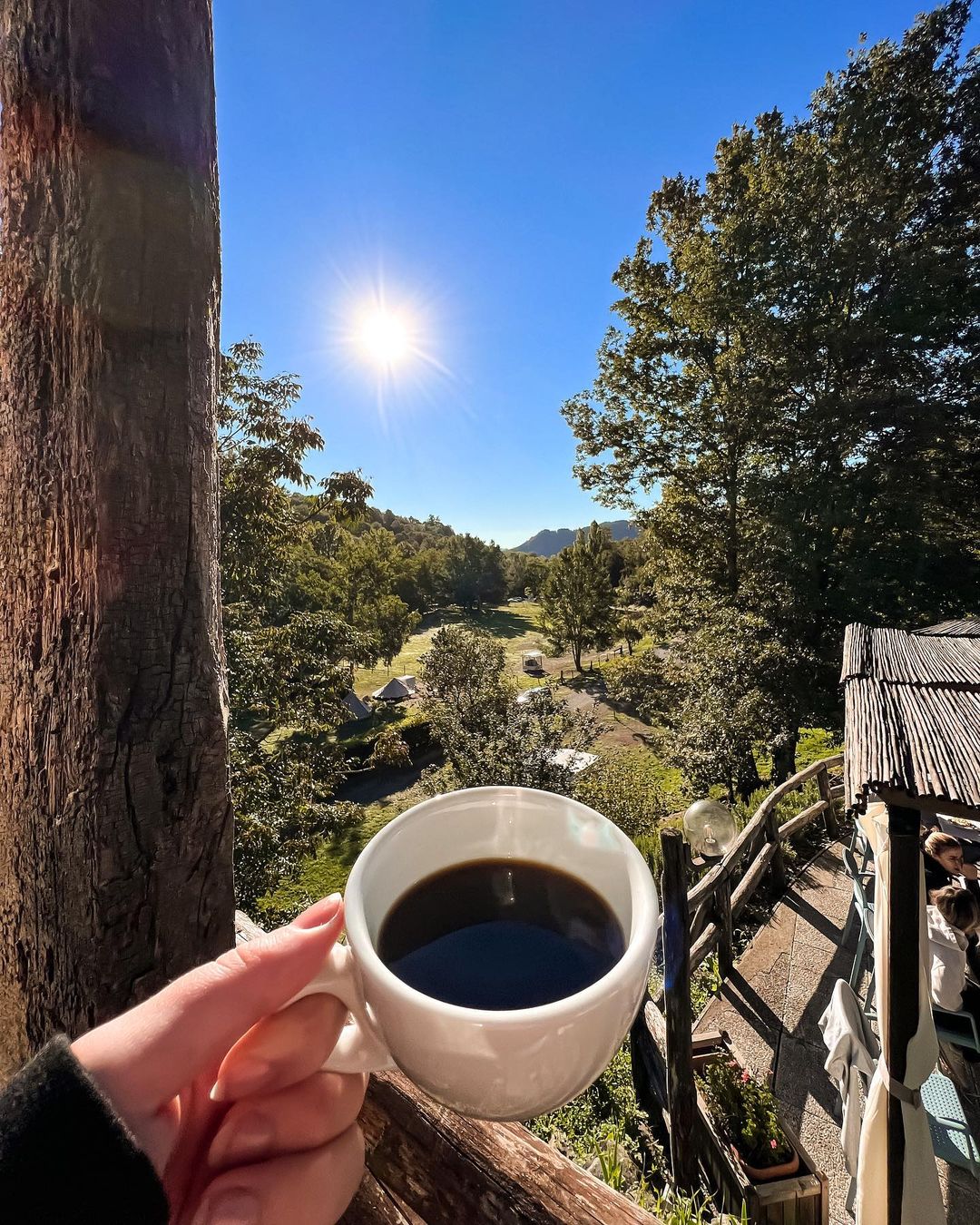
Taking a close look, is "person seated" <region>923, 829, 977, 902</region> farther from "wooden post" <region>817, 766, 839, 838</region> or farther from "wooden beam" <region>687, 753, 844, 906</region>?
"wooden post" <region>817, 766, 839, 838</region>

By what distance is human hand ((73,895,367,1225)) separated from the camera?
55cm

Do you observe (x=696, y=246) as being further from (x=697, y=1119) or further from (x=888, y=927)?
(x=697, y=1119)

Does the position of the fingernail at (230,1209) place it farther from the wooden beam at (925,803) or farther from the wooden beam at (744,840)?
the wooden beam at (744,840)

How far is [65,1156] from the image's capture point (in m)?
0.47

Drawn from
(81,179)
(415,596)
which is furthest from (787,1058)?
(415,596)

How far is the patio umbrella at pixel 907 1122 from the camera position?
249cm

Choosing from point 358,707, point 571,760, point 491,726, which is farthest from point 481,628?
point 571,760

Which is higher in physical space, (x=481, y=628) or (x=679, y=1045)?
(x=481, y=628)

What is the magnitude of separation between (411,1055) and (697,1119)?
4.10m

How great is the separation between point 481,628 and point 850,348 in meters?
17.6

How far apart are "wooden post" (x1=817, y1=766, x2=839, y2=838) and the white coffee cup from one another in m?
8.56

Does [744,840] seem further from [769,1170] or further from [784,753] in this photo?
A: [784,753]

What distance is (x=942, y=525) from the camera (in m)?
8.45

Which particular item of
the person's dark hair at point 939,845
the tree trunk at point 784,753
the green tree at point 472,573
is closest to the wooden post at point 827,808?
the tree trunk at point 784,753
